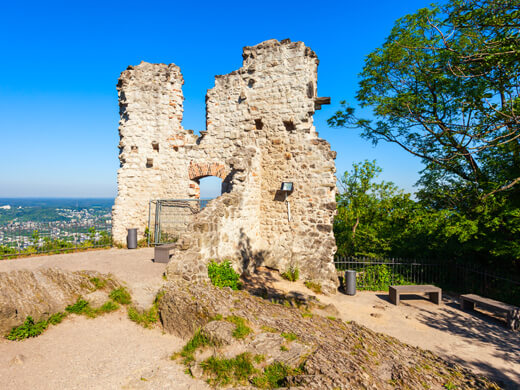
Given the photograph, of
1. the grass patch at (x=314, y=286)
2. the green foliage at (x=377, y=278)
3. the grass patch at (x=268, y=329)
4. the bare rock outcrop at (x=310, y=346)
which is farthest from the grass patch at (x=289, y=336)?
the green foliage at (x=377, y=278)

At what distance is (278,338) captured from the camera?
4.24m

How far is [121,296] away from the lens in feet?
18.8

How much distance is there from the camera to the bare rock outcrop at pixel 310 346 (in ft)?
11.5

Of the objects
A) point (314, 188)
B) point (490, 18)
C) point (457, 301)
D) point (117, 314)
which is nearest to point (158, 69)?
point (314, 188)

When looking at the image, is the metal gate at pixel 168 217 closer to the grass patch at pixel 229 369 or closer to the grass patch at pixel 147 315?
the grass patch at pixel 147 315

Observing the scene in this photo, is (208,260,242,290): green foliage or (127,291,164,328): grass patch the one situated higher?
(208,260,242,290): green foliage

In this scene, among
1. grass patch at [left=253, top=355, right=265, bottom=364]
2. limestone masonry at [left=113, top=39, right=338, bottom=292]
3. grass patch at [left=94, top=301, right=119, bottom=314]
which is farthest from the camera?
limestone masonry at [left=113, top=39, right=338, bottom=292]

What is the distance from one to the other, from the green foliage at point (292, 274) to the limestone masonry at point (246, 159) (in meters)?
0.15

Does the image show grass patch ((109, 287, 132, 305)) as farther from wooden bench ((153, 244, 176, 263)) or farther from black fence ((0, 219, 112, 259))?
black fence ((0, 219, 112, 259))

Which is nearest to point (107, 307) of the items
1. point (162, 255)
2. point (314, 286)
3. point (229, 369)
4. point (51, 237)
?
point (162, 255)

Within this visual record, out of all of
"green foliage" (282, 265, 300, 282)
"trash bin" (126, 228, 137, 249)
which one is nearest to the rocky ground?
"green foliage" (282, 265, 300, 282)

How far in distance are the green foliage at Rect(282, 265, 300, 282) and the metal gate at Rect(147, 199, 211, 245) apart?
393 cm

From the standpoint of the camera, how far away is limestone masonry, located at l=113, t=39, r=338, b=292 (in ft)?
27.9

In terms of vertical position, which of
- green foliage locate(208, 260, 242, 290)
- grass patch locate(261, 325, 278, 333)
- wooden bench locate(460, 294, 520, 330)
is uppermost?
green foliage locate(208, 260, 242, 290)
